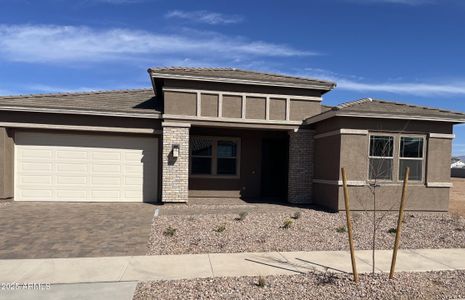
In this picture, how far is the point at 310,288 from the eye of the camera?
566cm

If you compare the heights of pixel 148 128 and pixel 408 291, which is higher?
pixel 148 128

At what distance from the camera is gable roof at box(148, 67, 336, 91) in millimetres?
13289

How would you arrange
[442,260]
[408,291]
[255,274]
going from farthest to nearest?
1. [442,260]
2. [255,274]
3. [408,291]

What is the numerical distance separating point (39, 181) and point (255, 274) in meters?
10.8

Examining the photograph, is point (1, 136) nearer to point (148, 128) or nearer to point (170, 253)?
point (148, 128)

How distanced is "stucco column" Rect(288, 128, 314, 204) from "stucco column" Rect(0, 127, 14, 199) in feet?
34.9

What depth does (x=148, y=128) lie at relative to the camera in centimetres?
1405

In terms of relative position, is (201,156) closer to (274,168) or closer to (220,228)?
(274,168)

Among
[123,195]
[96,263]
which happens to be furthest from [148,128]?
[96,263]

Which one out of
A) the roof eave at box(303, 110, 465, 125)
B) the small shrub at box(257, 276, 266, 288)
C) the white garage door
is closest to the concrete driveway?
the white garage door

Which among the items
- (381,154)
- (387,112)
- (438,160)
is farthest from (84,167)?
(438,160)

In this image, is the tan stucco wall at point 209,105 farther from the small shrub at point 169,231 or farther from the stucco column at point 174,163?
the small shrub at point 169,231

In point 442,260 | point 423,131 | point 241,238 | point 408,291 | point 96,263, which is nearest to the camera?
point 408,291

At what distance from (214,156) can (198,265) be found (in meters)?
9.37
